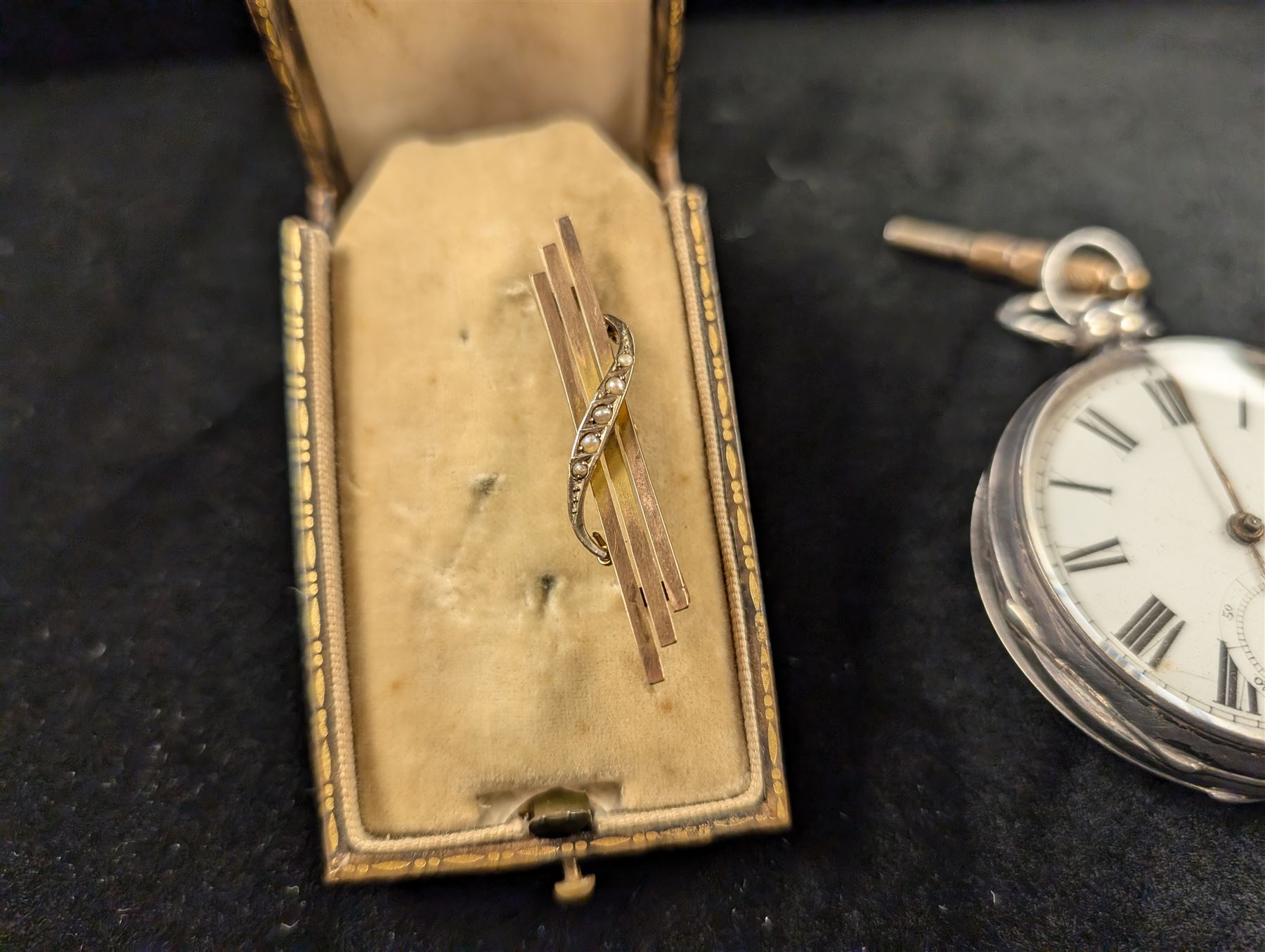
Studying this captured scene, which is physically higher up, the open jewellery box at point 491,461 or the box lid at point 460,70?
the box lid at point 460,70

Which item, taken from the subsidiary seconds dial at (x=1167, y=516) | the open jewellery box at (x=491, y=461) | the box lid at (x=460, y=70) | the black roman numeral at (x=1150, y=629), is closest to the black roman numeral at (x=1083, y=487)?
the subsidiary seconds dial at (x=1167, y=516)

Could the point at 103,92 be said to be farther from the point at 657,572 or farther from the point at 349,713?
the point at 657,572

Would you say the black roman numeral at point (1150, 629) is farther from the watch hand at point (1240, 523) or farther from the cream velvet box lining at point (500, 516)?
the cream velvet box lining at point (500, 516)

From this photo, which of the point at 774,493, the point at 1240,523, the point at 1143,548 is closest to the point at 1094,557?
the point at 1143,548

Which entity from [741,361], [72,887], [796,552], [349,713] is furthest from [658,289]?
[72,887]

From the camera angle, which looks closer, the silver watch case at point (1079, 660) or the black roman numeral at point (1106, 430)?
the silver watch case at point (1079, 660)

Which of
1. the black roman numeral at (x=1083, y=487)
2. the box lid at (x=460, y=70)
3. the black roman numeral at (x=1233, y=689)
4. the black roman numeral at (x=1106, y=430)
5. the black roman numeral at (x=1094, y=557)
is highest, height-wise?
the box lid at (x=460, y=70)

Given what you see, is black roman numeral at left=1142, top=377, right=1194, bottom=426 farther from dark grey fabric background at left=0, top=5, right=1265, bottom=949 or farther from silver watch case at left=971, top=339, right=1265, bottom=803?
A: dark grey fabric background at left=0, top=5, right=1265, bottom=949
